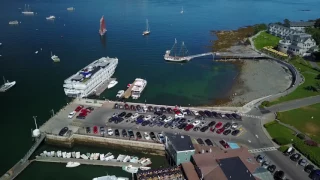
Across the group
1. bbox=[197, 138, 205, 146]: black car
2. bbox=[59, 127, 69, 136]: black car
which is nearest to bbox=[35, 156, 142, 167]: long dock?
bbox=[59, 127, 69, 136]: black car

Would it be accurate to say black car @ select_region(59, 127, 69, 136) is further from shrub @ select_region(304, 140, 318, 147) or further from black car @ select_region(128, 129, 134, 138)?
shrub @ select_region(304, 140, 318, 147)

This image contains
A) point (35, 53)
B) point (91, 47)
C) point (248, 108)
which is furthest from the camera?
point (91, 47)

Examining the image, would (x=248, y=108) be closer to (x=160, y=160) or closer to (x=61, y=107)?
(x=160, y=160)

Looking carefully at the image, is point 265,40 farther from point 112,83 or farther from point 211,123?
point 211,123

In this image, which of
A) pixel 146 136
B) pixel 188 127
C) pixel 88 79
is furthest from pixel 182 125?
pixel 88 79

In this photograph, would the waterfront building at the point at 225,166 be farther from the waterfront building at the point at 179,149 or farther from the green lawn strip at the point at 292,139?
the green lawn strip at the point at 292,139

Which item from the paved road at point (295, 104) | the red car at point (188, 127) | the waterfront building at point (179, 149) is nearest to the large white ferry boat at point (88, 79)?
the red car at point (188, 127)

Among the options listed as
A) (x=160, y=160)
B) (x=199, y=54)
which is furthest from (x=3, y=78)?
(x=199, y=54)
